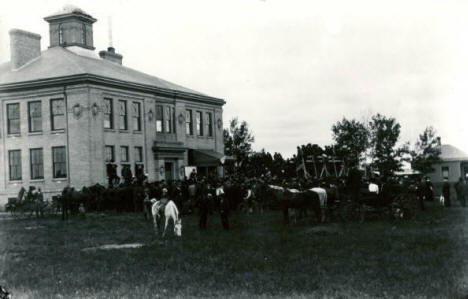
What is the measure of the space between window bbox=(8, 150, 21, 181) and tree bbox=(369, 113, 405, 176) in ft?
86.4

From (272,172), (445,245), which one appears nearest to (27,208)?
(272,172)

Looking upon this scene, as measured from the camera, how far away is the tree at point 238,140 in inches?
2441

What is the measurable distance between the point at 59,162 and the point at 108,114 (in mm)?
4577

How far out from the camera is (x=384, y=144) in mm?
51219

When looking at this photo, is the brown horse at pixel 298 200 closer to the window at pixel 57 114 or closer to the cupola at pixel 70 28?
the window at pixel 57 114

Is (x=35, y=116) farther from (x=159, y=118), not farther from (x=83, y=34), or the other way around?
(x=83, y=34)

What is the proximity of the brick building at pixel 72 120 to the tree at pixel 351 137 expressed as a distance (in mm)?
12356

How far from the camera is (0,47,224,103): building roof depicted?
39.5 m

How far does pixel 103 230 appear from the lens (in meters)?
21.5

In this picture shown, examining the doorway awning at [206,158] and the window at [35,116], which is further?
the doorway awning at [206,158]

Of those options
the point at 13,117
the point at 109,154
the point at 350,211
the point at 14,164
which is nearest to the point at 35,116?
the point at 13,117

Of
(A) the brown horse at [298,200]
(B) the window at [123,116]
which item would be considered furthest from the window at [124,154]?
(A) the brown horse at [298,200]

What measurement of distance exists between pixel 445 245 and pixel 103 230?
12195 millimetres

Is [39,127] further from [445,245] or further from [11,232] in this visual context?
[445,245]
